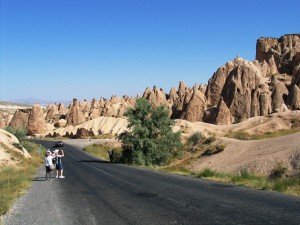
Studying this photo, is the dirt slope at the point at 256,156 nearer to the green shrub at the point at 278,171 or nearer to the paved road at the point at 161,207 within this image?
the green shrub at the point at 278,171

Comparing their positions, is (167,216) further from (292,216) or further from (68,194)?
(68,194)

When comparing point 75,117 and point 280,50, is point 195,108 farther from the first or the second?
point 280,50

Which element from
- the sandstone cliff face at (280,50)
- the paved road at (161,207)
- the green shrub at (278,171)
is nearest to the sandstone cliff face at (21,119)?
the sandstone cliff face at (280,50)

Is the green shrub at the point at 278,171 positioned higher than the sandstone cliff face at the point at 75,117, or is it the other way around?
the sandstone cliff face at the point at 75,117

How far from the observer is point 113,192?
19.6m

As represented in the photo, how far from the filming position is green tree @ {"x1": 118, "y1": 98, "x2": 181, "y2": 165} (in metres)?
48.4

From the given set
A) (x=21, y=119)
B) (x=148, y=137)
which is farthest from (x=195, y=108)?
(x=21, y=119)

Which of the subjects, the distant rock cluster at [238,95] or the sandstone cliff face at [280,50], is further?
the sandstone cliff face at [280,50]

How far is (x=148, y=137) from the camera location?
50.0m

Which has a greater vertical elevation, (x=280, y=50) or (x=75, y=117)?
(x=280, y=50)

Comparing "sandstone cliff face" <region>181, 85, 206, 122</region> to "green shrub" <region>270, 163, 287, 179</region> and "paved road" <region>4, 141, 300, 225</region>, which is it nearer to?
"green shrub" <region>270, 163, 287, 179</region>

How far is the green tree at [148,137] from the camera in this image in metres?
48.4

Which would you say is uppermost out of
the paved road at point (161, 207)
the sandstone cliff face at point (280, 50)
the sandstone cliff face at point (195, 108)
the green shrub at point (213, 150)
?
the sandstone cliff face at point (280, 50)

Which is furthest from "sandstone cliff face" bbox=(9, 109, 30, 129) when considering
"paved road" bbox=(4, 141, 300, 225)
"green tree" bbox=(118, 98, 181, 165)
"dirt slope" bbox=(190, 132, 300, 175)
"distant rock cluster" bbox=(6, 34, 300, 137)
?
"paved road" bbox=(4, 141, 300, 225)
